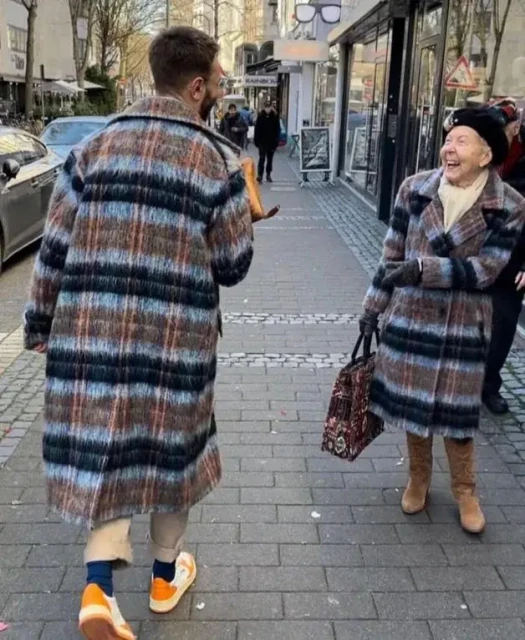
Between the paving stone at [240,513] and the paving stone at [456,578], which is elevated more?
the paving stone at [456,578]

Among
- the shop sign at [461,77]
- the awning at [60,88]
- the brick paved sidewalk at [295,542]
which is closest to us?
the brick paved sidewalk at [295,542]

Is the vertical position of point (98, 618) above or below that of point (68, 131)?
below

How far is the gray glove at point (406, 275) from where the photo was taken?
307 cm

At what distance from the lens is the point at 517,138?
405 centimetres

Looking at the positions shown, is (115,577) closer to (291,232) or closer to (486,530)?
(486,530)

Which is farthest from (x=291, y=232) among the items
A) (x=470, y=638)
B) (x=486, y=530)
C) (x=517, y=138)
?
(x=470, y=638)

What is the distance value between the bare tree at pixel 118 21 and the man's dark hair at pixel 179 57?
36940 millimetres

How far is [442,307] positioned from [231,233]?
1.19 metres

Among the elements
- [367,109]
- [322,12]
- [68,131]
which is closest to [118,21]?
[322,12]

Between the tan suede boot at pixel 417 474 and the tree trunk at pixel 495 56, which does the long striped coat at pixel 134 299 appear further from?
the tree trunk at pixel 495 56

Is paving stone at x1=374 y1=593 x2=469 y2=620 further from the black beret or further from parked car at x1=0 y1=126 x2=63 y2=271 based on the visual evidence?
parked car at x1=0 y1=126 x2=63 y2=271

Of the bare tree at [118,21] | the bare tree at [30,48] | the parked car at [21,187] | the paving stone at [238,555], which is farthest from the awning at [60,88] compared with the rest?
the paving stone at [238,555]

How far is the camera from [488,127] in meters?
3.04

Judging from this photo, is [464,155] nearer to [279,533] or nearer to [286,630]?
[279,533]
